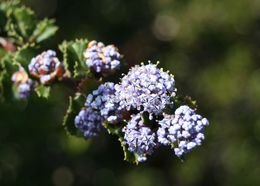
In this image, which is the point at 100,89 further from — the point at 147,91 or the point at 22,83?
the point at 22,83

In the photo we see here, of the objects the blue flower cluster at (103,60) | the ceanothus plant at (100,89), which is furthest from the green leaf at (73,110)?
the blue flower cluster at (103,60)

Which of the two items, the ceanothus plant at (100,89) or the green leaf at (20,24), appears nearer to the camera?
the ceanothus plant at (100,89)

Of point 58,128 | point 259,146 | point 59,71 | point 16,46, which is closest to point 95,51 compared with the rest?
point 59,71

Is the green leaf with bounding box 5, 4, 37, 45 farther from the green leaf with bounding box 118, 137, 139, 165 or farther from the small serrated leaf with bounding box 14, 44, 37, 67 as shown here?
Answer: the green leaf with bounding box 118, 137, 139, 165

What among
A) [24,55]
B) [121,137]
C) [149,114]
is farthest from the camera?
[24,55]

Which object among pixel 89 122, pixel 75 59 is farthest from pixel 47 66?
pixel 89 122

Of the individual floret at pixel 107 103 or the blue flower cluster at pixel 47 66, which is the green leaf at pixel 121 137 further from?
the blue flower cluster at pixel 47 66

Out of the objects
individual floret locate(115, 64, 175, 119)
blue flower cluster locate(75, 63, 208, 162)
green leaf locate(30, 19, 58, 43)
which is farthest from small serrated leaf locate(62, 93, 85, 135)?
green leaf locate(30, 19, 58, 43)
